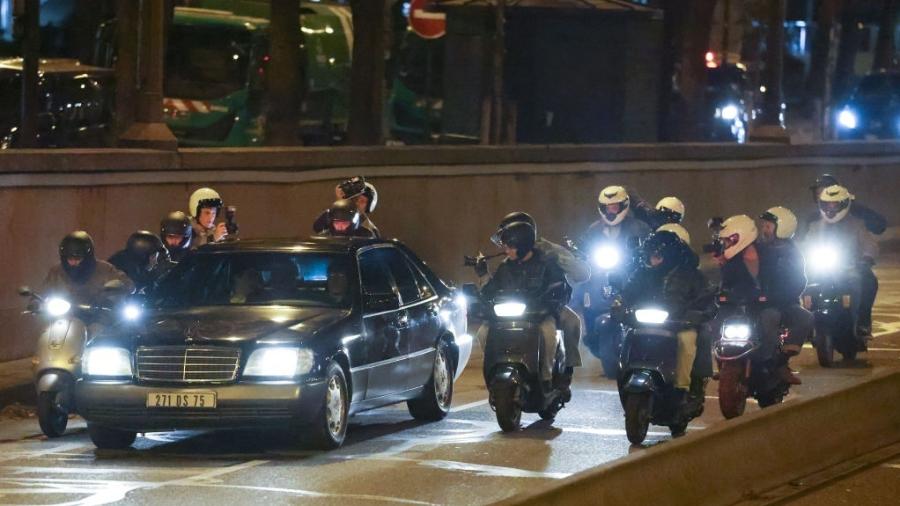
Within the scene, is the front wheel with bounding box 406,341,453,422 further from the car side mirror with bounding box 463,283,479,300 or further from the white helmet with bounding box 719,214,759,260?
the white helmet with bounding box 719,214,759,260

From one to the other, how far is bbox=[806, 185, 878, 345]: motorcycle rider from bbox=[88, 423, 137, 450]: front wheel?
6874mm

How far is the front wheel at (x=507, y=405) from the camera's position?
12586 millimetres

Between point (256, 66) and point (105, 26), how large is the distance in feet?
9.47

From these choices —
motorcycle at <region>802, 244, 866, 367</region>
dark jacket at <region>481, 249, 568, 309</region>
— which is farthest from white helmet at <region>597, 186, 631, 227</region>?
dark jacket at <region>481, 249, 568, 309</region>

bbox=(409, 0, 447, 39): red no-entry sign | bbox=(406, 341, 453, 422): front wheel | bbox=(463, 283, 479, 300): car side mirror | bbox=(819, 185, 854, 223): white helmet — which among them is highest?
bbox=(409, 0, 447, 39): red no-entry sign

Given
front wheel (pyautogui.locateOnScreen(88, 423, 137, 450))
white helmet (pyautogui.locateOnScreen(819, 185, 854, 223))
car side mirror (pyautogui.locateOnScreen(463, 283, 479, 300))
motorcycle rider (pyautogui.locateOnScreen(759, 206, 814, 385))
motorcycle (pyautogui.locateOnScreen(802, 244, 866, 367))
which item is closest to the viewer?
front wheel (pyautogui.locateOnScreen(88, 423, 137, 450))

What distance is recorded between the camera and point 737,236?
43.8 ft

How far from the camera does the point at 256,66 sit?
3694cm

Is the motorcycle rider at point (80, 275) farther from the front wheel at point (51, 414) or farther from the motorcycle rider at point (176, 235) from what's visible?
the motorcycle rider at point (176, 235)

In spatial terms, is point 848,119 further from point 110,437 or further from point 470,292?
point 110,437

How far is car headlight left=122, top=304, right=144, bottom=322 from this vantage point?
41.2 ft

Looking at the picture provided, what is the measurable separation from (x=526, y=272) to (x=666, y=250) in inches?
44.0

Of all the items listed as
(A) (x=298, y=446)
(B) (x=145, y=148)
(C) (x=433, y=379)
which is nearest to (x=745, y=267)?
(C) (x=433, y=379)

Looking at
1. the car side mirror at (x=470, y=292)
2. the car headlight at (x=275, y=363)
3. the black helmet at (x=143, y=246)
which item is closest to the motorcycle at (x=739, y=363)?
the car side mirror at (x=470, y=292)
